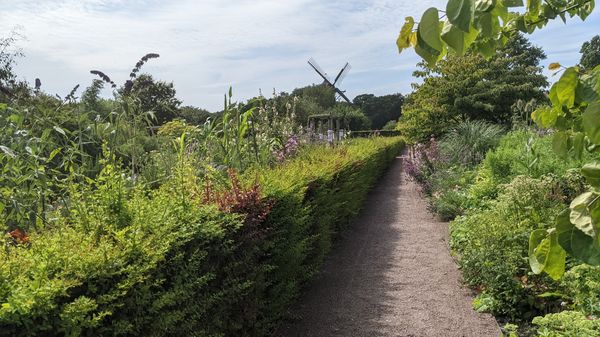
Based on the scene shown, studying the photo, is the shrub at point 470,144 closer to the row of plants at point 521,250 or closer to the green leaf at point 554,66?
the row of plants at point 521,250

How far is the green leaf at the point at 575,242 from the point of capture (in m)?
0.97

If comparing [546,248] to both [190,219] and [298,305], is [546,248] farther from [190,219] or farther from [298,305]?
[298,305]

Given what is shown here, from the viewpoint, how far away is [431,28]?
1011 mm

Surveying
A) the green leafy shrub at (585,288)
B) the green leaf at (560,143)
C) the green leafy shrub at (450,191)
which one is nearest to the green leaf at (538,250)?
the green leaf at (560,143)

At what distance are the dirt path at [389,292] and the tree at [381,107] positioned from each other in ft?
238

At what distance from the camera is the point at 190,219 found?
9.53ft

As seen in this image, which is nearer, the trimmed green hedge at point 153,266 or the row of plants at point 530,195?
the row of plants at point 530,195

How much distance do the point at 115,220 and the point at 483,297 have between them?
3435 mm

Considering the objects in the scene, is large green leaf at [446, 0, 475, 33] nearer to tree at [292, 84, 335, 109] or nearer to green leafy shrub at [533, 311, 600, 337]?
green leafy shrub at [533, 311, 600, 337]

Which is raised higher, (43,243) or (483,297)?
(43,243)

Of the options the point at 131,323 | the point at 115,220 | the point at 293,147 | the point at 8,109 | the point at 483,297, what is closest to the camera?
the point at 131,323

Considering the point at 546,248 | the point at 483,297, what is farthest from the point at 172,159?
the point at 546,248

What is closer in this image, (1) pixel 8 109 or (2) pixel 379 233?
(1) pixel 8 109

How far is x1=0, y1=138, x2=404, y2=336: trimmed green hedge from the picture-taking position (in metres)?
1.84
